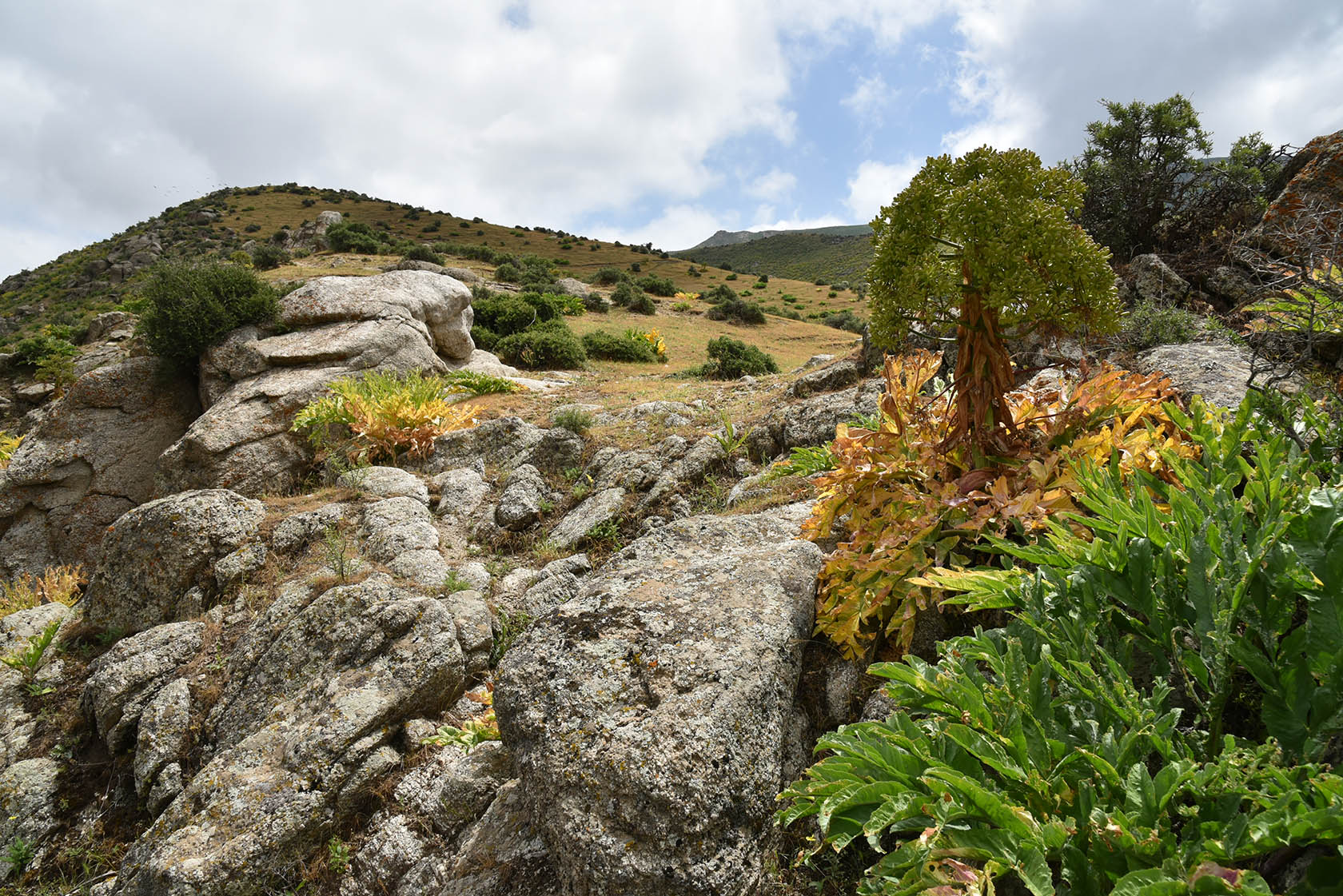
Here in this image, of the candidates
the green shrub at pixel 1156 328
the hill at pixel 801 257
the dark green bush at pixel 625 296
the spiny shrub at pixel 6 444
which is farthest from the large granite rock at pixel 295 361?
the hill at pixel 801 257

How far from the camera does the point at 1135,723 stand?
5.20ft

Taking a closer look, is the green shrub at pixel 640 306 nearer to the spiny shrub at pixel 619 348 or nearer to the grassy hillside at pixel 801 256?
the spiny shrub at pixel 619 348

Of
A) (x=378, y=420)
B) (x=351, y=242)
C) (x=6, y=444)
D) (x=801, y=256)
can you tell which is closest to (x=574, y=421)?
(x=378, y=420)

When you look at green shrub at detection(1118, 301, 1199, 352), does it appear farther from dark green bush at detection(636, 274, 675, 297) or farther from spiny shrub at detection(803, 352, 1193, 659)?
dark green bush at detection(636, 274, 675, 297)

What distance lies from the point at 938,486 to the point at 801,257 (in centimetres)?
6642

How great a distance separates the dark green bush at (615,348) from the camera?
55.7ft

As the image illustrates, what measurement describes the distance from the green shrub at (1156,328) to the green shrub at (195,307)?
12351 millimetres

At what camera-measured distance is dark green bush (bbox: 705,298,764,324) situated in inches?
1053

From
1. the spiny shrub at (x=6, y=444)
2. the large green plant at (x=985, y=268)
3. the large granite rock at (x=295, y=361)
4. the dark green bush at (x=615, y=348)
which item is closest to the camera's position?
the large green plant at (x=985, y=268)

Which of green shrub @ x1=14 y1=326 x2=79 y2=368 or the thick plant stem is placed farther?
green shrub @ x1=14 y1=326 x2=79 y2=368

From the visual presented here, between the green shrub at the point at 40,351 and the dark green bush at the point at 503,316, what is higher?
the green shrub at the point at 40,351

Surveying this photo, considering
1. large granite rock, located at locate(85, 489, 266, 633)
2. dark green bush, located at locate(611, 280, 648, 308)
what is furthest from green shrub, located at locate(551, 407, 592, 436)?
dark green bush, located at locate(611, 280, 648, 308)

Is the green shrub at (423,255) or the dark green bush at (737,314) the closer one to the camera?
the dark green bush at (737,314)

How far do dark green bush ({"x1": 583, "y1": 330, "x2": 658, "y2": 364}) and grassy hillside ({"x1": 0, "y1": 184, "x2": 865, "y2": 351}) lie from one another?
13115 millimetres
